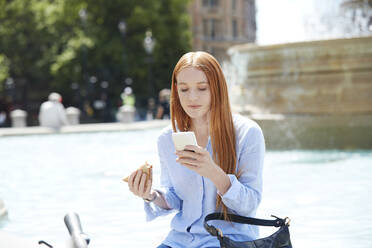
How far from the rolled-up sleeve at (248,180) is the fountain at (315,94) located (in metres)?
7.84

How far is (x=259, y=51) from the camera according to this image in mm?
11047

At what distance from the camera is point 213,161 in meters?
2.15

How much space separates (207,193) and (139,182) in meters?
0.30

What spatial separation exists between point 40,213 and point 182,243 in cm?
344

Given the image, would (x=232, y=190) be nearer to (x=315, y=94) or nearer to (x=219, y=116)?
(x=219, y=116)

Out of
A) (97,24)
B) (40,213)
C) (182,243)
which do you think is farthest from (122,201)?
(97,24)

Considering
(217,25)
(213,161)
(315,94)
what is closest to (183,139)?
(213,161)

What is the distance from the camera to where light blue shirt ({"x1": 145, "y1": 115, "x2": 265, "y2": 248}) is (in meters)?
2.19

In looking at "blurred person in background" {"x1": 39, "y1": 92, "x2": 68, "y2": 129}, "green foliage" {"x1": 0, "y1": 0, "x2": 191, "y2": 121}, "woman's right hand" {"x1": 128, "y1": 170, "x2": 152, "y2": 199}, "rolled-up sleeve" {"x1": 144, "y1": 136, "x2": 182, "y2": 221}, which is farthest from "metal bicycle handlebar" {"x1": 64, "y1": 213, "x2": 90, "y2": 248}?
"green foliage" {"x1": 0, "y1": 0, "x2": 191, "y2": 121}

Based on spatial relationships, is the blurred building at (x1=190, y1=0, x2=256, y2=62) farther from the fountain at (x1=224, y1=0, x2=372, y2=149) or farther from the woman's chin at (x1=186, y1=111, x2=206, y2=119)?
the woman's chin at (x1=186, y1=111, x2=206, y2=119)

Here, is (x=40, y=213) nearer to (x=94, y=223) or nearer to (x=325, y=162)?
(x=94, y=223)

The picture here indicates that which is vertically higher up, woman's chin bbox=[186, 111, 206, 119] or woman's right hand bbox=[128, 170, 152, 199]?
woman's chin bbox=[186, 111, 206, 119]

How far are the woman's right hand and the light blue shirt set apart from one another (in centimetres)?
18

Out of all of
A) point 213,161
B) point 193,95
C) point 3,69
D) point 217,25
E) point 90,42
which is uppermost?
point 217,25
